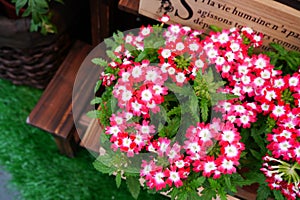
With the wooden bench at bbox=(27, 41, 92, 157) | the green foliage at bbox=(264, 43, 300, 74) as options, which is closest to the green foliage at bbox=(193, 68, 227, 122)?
the green foliage at bbox=(264, 43, 300, 74)

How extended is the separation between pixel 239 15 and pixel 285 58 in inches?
8.2

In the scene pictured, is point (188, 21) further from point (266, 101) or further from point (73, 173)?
point (73, 173)

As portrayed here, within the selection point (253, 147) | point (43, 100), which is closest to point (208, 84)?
point (253, 147)

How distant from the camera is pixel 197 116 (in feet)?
3.70

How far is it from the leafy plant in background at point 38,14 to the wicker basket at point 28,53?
0.20ft

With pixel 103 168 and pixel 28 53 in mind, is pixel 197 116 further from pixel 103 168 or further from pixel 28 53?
pixel 28 53

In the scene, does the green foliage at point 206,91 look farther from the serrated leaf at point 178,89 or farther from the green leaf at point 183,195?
the green leaf at point 183,195

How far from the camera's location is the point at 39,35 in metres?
1.60

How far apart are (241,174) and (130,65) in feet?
1.62

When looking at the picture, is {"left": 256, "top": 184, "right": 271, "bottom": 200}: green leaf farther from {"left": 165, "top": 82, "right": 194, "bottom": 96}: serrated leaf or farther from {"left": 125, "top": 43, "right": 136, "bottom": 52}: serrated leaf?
{"left": 125, "top": 43, "right": 136, "bottom": 52}: serrated leaf

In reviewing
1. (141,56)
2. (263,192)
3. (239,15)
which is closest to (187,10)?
(239,15)

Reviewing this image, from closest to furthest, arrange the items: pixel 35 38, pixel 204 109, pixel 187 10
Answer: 1. pixel 204 109
2. pixel 187 10
3. pixel 35 38

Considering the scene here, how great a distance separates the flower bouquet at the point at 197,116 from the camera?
3.61 feet

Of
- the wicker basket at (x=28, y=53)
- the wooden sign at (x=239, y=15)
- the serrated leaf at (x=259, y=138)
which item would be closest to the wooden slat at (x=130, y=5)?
the wooden sign at (x=239, y=15)
